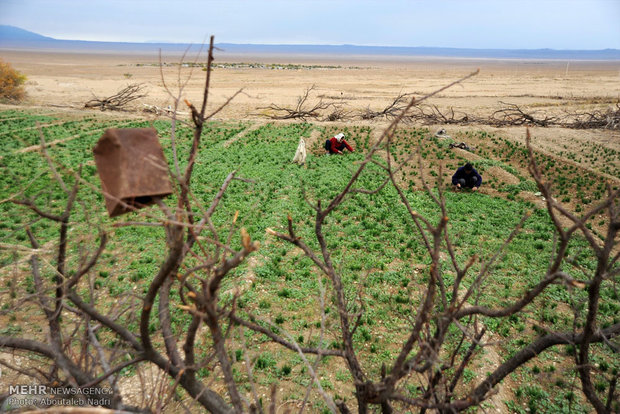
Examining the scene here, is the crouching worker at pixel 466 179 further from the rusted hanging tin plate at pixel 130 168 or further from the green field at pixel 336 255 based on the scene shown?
the rusted hanging tin plate at pixel 130 168

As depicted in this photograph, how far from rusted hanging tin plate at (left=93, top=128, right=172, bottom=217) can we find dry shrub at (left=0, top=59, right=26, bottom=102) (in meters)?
33.3

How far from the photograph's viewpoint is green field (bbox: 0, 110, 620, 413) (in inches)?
201

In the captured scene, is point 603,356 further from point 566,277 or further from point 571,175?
point 571,175

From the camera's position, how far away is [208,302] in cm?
176

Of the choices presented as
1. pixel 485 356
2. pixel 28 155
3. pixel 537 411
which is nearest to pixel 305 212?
pixel 485 356

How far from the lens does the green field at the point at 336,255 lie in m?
5.09

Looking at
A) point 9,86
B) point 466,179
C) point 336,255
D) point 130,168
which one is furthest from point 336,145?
point 9,86

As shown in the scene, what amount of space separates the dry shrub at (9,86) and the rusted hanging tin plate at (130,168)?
33.3 metres

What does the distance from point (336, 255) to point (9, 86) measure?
31.3 meters

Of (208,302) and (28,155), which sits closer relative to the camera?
(208,302)

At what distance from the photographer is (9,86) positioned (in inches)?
1086

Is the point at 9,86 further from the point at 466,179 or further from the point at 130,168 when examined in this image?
the point at 130,168

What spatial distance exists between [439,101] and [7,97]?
34.0 m

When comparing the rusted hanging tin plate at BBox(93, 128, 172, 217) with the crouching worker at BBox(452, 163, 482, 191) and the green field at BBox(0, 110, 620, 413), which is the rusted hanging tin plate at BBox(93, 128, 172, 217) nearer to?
the green field at BBox(0, 110, 620, 413)
